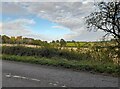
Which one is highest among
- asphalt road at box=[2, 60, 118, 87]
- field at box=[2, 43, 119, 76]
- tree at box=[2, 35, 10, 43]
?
tree at box=[2, 35, 10, 43]

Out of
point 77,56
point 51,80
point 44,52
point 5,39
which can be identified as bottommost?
point 51,80

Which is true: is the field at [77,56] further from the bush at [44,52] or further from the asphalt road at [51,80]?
the asphalt road at [51,80]

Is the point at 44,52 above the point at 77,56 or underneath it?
above

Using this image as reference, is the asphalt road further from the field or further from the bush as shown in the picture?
the bush

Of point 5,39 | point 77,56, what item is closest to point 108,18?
point 77,56

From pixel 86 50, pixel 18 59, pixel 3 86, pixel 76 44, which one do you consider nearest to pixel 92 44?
pixel 86 50

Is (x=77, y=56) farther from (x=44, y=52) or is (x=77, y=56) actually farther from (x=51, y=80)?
(x=51, y=80)

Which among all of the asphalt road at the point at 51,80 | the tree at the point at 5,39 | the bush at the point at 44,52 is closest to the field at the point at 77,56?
the bush at the point at 44,52

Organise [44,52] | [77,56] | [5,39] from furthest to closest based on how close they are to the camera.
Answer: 1. [5,39]
2. [44,52]
3. [77,56]

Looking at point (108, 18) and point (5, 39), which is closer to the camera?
point (108, 18)

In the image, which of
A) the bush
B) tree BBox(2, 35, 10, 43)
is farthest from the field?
tree BBox(2, 35, 10, 43)

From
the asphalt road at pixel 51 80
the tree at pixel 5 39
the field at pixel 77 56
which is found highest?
the tree at pixel 5 39

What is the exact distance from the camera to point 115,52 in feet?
46.7

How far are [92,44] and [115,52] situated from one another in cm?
214
